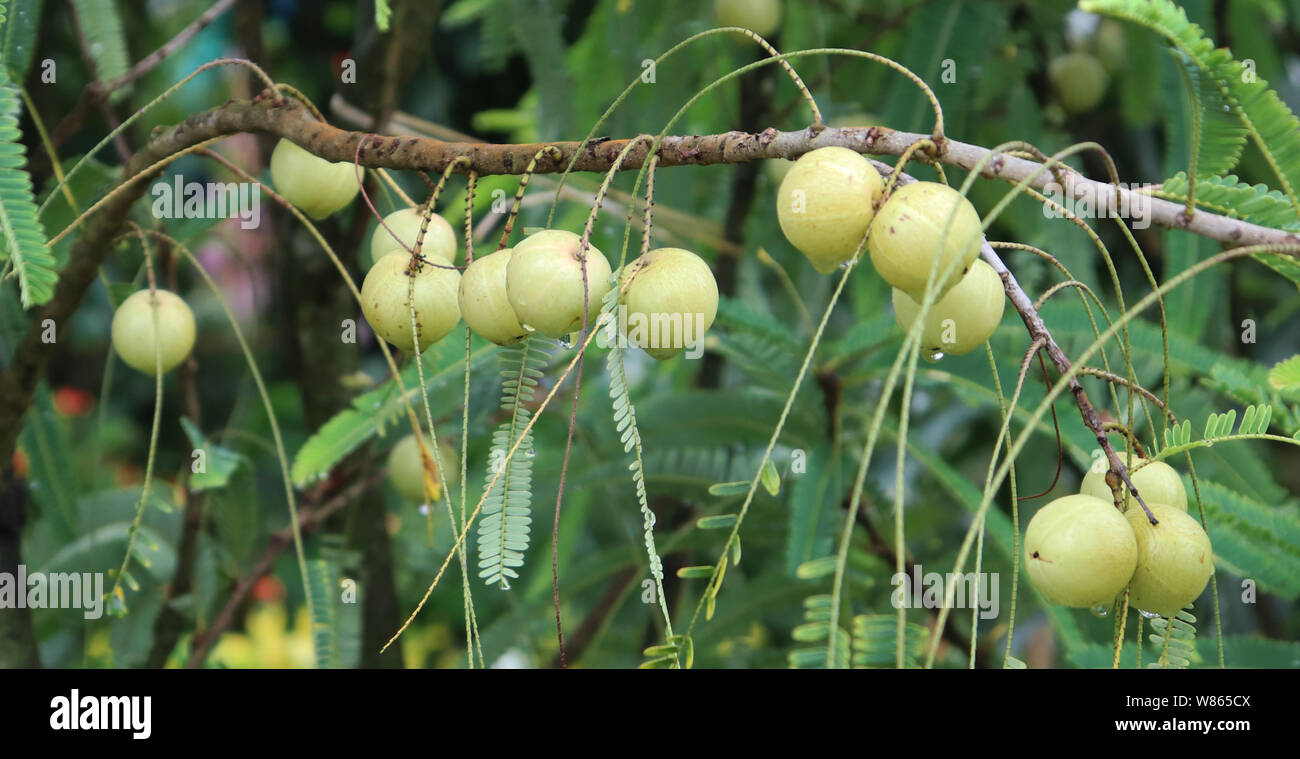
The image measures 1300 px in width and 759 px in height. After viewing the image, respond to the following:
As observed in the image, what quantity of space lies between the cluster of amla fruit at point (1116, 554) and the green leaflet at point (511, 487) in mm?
240

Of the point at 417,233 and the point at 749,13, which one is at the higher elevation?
the point at 749,13

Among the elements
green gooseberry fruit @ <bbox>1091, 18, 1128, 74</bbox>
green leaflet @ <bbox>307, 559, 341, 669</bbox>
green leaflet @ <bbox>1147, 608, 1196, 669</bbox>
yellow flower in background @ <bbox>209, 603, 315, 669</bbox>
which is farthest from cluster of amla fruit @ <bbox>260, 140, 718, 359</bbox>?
yellow flower in background @ <bbox>209, 603, 315, 669</bbox>

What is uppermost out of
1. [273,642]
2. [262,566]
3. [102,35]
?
[102,35]

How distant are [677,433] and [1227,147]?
2.33 feet

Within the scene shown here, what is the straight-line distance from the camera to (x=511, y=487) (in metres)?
0.55

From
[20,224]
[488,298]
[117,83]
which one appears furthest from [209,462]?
[488,298]

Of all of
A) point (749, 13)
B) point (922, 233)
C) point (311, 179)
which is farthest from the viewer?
point (749, 13)

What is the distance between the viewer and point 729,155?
1.58 feet

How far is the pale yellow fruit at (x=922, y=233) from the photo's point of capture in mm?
421

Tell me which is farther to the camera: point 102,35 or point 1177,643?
point 102,35

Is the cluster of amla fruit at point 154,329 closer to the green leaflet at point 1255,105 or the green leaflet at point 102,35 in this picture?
the green leaflet at point 102,35

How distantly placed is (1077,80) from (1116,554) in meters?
1.20

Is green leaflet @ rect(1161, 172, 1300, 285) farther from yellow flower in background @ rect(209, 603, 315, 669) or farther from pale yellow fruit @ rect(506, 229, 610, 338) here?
yellow flower in background @ rect(209, 603, 315, 669)

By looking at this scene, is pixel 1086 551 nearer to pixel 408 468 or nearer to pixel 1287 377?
pixel 1287 377
